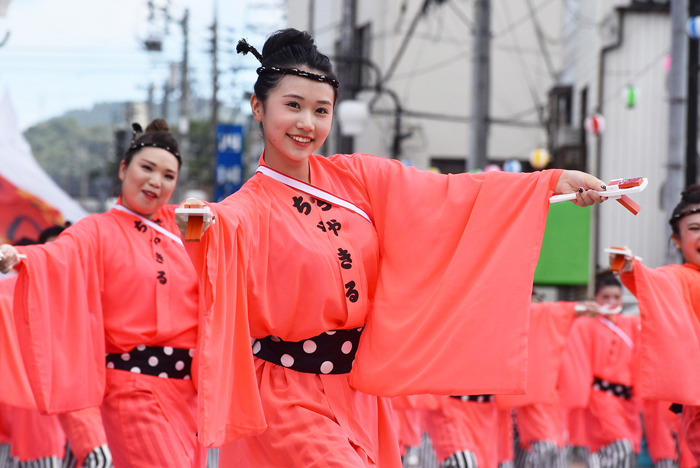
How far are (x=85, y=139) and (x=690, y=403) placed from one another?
62389 mm

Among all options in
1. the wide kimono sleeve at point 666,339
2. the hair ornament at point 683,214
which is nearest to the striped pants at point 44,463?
the wide kimono sleeve at point 666,339

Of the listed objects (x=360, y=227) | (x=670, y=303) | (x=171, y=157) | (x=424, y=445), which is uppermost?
(x=171, y=157)

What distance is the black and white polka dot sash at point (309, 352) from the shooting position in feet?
9.48

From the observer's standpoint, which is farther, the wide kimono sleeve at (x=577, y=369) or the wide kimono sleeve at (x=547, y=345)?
the wide kimono sleeve at (x=577, y=369)

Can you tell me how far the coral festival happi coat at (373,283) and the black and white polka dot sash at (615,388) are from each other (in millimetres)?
4159

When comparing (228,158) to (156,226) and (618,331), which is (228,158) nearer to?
(618,331)

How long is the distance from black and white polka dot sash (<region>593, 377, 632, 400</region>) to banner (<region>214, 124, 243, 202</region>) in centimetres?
1270

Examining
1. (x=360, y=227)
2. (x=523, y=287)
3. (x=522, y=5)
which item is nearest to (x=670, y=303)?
(x=523, y=287)

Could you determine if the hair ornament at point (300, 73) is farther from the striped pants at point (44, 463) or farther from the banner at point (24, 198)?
the banner at point (24, 198)

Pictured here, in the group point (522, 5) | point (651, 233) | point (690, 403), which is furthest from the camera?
point (522, 5)

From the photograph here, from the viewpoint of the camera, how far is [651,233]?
12.8 m

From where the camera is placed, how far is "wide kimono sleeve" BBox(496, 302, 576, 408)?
21.4ft

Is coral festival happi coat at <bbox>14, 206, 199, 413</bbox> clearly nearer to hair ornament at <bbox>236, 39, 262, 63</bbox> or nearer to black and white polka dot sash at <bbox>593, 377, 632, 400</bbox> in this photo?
hair ornament at <bbox>236, 39, 262, 63</bbox>

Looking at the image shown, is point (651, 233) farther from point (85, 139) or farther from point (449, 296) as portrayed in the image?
point (85, 139)
